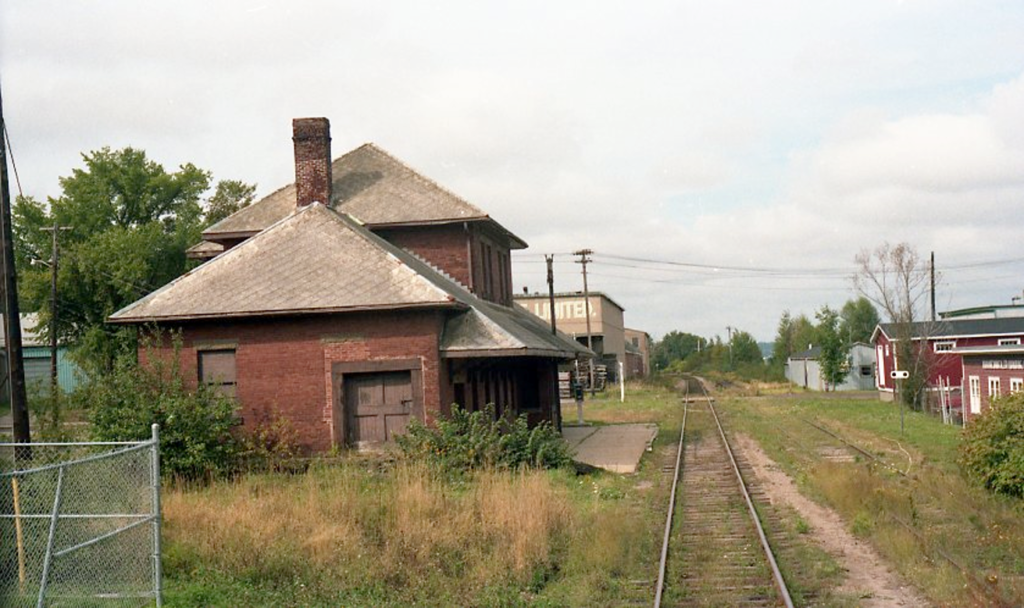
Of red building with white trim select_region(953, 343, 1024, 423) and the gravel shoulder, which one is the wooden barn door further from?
red building with white trim select_region(953, 343, 1024, 423)

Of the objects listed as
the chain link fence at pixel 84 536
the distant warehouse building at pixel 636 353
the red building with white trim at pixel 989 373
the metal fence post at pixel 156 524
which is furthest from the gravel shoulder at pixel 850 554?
the distant warehouse building at pixel 636 353

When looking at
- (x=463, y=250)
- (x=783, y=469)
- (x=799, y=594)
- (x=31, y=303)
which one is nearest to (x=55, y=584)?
(x=799, y=594)

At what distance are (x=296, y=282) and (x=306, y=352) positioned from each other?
1571mm

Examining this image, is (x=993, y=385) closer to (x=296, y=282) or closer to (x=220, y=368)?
(x=296, y=282)


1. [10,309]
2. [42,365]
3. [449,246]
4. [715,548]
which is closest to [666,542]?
[715,548]

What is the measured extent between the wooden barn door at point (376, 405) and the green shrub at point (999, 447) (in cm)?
1053

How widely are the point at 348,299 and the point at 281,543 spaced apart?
30.5ft

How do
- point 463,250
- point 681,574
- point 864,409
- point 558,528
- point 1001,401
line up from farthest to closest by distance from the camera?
point 864,409 → point 463,250 → point 1001,401 → point 558,528 → point 681,574

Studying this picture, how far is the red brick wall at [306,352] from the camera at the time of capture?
2102 cm

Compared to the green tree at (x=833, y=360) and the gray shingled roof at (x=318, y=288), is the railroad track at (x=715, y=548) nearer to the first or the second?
the gray shingled roof at (x=318, y=288)

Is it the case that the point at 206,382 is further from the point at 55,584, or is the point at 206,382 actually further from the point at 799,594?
the point at 799,594

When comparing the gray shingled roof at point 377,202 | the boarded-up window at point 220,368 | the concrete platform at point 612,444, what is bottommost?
the concrete platform at point 612,444

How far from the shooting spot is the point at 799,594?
34.6ft

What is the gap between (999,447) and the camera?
1645cm
